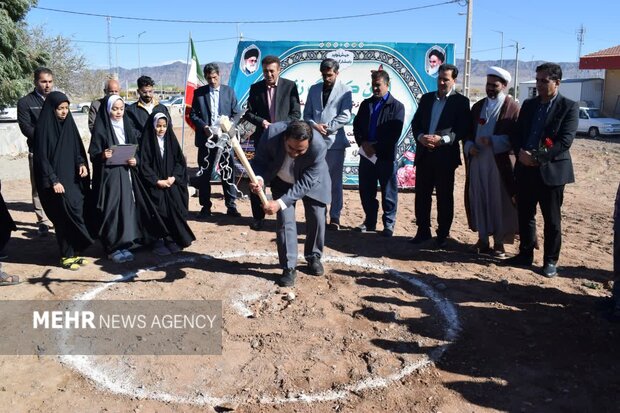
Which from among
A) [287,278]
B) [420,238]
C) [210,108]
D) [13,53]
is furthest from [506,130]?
[13,53]

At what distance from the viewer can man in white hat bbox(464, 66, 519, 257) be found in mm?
5359

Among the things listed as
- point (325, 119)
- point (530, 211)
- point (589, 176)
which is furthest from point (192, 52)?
point (589, 176)

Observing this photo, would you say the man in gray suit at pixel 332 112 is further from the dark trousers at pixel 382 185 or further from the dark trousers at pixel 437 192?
the dark trousers at pixel 437 192

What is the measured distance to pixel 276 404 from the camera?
3.19m

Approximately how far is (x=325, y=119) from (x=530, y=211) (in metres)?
2.53

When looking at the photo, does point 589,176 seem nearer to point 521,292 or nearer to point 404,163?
point 404,163

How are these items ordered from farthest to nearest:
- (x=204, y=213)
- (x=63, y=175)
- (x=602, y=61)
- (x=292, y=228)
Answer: (x=602, y=61)
(x=204, y=213)
(x=63, y=175)
(x=292, y=228)

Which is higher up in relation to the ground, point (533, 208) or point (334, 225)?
point (533, 208)

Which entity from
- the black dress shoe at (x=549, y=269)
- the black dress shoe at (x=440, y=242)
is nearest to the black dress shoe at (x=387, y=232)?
the black dress shoe at (x=440, y=242)

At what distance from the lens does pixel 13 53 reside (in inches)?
469

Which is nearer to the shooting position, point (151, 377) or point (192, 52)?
point (151, 377)

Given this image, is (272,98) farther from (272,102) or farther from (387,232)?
(387,232)

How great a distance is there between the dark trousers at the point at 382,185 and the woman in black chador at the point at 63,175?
3112 mm

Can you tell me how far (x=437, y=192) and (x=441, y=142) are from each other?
588 mm
